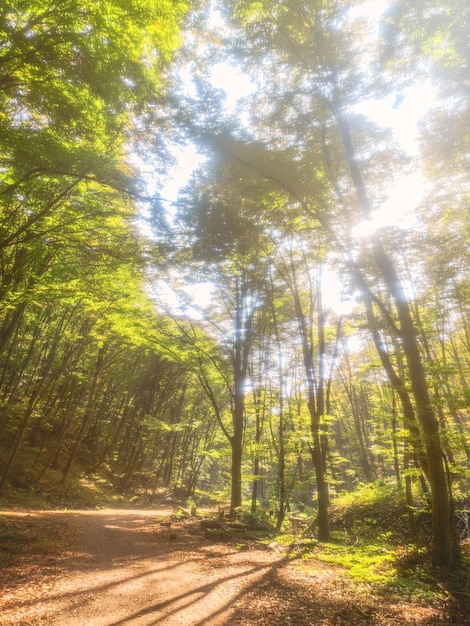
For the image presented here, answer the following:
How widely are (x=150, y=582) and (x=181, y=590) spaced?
2.12ft

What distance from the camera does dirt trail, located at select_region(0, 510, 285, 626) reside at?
427 cm

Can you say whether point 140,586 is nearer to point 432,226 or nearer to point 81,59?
point 81,59

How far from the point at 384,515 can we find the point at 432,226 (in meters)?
10.4

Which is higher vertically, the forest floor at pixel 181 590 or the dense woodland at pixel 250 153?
the dense woodland at pixel 250 153

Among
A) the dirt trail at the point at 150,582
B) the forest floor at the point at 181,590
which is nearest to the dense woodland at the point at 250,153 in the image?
the forest floor at the point at 181,590

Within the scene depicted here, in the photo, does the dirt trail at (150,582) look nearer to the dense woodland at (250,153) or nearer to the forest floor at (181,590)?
the forest floor at (181,590)

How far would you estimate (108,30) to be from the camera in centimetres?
554

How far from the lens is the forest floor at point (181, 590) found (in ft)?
14.0

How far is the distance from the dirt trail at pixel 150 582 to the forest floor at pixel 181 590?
0.01 meters

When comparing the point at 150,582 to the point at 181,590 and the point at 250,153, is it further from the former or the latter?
the point at 250,153

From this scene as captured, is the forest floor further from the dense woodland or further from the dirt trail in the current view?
the dense woodland

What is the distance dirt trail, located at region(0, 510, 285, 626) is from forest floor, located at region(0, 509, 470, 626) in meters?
0.01

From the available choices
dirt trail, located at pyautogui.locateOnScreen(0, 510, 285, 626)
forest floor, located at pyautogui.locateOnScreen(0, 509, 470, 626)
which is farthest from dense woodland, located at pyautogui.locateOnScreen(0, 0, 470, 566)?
dirt trail, located at pyautogui.locateOnScreen(0, 510, 285, 626)

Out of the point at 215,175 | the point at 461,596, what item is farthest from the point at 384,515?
the point at 215,175
